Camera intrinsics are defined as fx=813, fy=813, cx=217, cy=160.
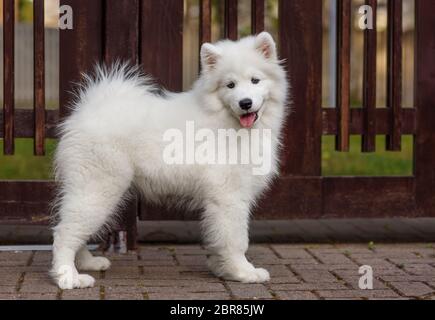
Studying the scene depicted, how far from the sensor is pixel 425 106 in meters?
5.85

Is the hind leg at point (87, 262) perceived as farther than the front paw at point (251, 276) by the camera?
Yes

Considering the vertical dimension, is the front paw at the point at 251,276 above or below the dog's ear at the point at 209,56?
below

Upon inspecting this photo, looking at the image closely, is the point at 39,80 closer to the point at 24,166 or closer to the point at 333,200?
the point at 333,200

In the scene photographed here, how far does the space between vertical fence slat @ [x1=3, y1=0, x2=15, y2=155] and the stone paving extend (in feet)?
2.66

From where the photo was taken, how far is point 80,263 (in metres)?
4.84

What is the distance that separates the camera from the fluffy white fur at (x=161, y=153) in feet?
14.5

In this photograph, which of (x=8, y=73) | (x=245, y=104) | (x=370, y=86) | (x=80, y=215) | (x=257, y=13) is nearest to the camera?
(x=245, y=104)

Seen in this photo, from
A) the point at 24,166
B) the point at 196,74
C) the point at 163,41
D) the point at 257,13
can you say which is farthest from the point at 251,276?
the point at 24,166

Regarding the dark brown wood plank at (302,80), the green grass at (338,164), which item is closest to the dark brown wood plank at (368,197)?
the dark brown wood plank at (302,80)

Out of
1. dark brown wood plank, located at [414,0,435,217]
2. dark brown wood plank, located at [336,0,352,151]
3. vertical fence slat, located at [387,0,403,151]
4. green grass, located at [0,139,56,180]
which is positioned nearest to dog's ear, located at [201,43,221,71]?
dark brown wood plank, located at [336,0,352,151]

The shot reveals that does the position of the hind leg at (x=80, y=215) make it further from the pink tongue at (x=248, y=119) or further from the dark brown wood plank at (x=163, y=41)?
the dark brown wood plank at (x=163, y=41)

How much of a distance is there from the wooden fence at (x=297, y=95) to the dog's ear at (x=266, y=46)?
3.78 feet

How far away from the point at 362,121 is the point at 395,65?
462mm

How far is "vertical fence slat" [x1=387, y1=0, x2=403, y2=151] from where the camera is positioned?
579 centimetres
